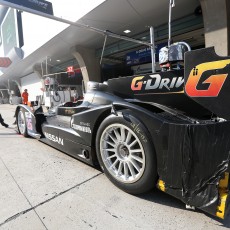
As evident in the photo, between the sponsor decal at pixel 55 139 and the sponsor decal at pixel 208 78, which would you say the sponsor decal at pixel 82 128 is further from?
the sponsor decal at pixel 208 78

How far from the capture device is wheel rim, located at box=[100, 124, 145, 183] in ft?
6.63

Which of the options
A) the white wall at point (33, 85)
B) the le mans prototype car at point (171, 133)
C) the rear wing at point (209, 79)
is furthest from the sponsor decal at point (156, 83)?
the white wall at point (33, 85)

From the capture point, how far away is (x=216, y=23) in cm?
669

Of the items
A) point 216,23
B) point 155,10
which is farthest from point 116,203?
point 155,10

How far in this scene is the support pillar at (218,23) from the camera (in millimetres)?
6409

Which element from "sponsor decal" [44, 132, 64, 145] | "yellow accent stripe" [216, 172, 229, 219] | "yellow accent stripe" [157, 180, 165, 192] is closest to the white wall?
"sponsor decal" [44, 132, 64, 145]

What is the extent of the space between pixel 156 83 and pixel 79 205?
4.91 ft

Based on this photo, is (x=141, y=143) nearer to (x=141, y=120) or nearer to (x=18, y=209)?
(x=141, y=120)

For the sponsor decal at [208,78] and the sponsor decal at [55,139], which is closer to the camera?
the sponsor decal at [208,78]

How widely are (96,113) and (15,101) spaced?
31.8 meters

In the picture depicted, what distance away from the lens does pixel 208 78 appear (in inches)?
66.9

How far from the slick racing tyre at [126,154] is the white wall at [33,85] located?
22.1m

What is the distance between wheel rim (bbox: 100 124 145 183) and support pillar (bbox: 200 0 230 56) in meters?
6.04

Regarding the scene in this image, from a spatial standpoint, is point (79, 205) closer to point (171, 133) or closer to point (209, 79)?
point (171, 133)
